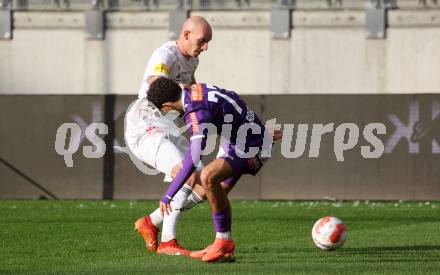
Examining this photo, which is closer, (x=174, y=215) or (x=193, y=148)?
(x=193, y=148)

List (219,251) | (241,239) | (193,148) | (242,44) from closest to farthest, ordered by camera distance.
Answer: (193,148)
(219,251)
(241,239)
(242,44)

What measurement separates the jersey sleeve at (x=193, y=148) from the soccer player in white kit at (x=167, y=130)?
3.06ft

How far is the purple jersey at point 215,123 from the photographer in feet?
35.3

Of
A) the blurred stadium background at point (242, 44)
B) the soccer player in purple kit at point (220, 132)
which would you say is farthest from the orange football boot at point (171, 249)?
the blurred stadium background at point (242, 44)

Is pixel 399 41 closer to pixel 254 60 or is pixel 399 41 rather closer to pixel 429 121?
pixel 254 60

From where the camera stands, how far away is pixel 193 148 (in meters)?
10.8

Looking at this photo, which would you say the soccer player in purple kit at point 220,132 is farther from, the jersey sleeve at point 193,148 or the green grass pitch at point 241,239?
the green grass pitch at point 241,239

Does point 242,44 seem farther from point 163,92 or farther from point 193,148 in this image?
point 193,148

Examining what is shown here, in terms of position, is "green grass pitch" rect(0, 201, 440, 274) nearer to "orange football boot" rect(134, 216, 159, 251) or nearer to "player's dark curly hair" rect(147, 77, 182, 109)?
"orange football boot" rect(134, 216, 159, 251)

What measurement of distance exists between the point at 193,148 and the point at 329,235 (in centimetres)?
209

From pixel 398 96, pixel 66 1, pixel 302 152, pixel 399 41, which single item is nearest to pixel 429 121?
pixel 398 96

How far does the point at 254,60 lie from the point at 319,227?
98.8 feet

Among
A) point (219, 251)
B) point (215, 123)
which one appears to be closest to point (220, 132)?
point (215, 123)

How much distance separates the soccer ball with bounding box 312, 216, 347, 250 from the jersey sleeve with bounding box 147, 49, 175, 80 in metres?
2.22
